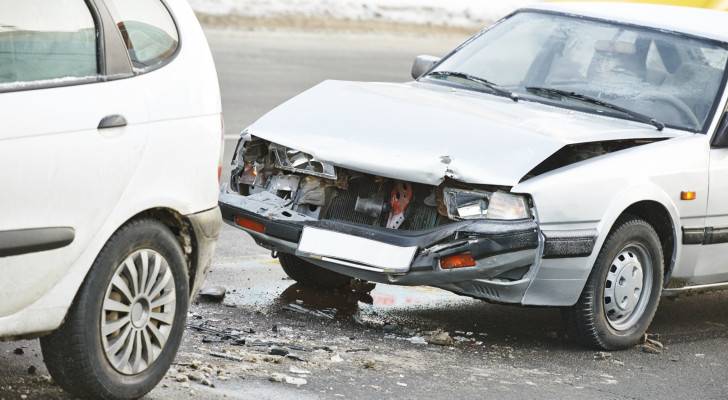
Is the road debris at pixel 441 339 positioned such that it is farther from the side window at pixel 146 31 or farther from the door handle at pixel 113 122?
the door handle at pixel 113 122

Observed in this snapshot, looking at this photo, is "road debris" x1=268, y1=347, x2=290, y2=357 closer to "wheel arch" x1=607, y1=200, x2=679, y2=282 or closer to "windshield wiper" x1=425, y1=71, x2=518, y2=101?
"wheel arch" x1=607, y1=200, x2=679, y2=282

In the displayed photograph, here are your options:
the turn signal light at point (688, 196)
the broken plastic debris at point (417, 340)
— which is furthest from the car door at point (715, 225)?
the broken plastic debris at point (417, 340)

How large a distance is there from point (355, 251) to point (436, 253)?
391 millimetres

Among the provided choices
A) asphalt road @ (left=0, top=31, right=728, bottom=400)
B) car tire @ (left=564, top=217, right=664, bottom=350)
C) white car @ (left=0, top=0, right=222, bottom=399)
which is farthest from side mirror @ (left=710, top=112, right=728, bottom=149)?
white car @ (left=0, top=0, right=222, bottom=399)

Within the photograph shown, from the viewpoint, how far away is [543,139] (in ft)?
23.1

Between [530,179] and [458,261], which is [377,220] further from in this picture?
[530,179]

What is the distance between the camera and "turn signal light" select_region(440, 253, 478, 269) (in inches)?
267

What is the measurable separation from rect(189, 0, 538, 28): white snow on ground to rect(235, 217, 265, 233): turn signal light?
54.4 ft

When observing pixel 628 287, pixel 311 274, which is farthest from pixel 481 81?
pixel 628 287

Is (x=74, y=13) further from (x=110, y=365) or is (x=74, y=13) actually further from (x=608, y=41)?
(x=608, y=41)

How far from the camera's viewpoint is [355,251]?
22.6ft

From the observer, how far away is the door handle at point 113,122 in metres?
5.35

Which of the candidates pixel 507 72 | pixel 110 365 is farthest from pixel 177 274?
pixel 507 72

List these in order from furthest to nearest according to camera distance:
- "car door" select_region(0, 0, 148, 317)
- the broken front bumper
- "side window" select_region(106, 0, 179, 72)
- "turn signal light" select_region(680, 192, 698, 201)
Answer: "turn signal light" select_region(680, 192, 698, 201)
the broken front bumper
"side window" select_region(106, 0, 179, 72)
"car door" select_region(0, 0, 148, 317)
